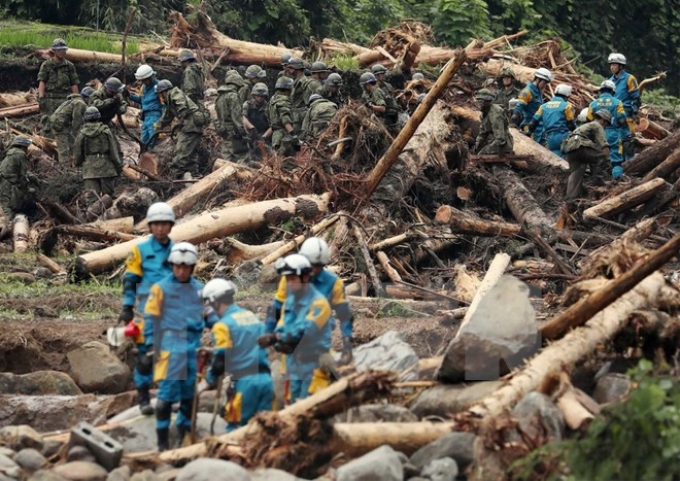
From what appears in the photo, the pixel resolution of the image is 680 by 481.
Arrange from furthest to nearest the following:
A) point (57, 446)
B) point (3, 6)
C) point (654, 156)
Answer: point (3, 6) → point (654, 156) → point (57, 446)

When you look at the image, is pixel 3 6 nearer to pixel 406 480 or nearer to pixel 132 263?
pixel 132 263

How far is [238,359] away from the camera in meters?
10.3

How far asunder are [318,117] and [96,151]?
3.16m

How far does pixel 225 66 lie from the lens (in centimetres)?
2559

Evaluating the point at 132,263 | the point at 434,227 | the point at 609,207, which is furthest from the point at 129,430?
the point at 609,207

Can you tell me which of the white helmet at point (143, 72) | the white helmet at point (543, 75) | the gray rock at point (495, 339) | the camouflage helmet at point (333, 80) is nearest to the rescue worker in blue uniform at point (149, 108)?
the white helmet at point (143, 72)

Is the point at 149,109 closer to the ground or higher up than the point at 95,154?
higher up

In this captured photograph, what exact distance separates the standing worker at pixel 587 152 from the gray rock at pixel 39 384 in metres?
8.40

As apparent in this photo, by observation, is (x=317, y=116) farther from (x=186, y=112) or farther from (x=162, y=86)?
(x=162, y=86)

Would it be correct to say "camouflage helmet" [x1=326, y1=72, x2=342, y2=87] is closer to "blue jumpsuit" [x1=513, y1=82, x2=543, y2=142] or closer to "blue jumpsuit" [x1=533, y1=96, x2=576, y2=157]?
"blue jumpsuit" [x1=513, y1=82, x2=543, y2=142]

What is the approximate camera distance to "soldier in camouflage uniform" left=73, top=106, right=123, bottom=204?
19516mm

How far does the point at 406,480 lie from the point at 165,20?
21.0 meters

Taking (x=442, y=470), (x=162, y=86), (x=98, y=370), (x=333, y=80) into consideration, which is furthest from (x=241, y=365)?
(x=333, y=80)

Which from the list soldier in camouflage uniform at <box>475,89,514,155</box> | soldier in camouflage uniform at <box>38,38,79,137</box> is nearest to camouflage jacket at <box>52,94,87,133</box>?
soldier in camouflage uniform at <box>38,38,79,137</box>
